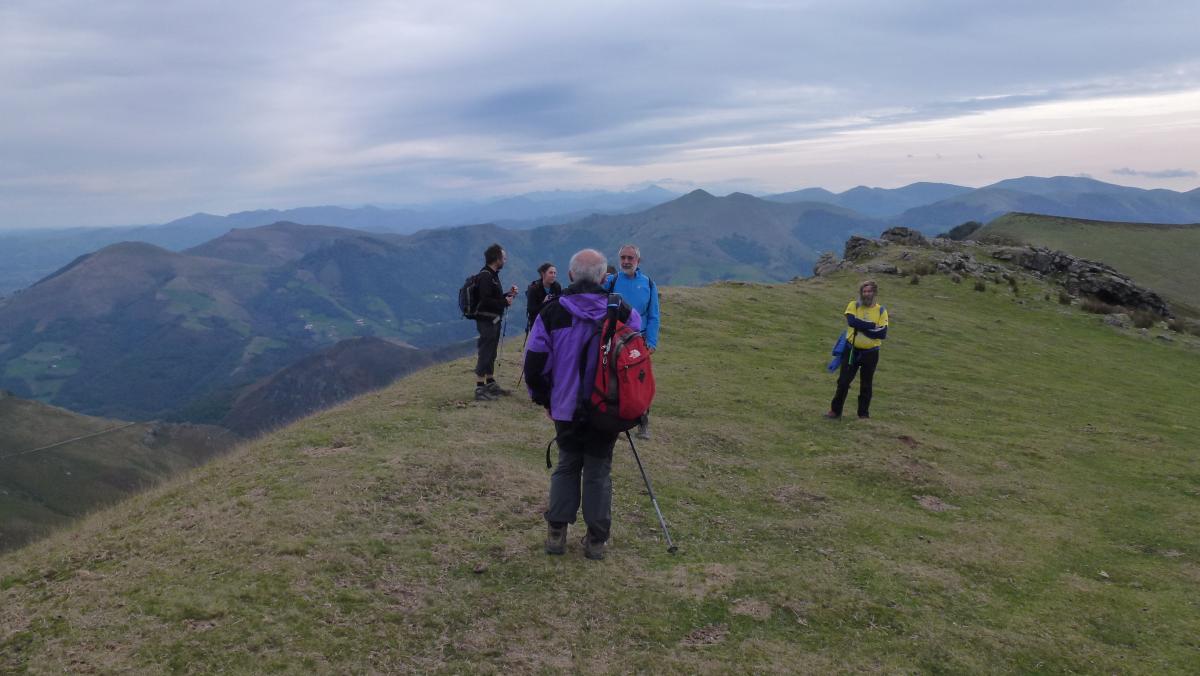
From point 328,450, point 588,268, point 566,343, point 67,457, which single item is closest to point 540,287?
point 328,450

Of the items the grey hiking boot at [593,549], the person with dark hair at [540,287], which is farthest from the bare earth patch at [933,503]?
the person with dark hair at [540,287]

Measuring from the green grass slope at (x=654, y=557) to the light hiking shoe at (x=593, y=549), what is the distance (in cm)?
15

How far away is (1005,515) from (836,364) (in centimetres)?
619

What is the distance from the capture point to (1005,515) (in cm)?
1273

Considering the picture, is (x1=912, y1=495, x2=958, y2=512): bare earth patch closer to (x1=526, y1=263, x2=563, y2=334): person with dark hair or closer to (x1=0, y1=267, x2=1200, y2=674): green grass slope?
(x1=0, y1=267, x2=1200, y2=674): green grass slope

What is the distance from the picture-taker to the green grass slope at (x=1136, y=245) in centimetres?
6338

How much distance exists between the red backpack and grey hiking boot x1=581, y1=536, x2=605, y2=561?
2.01 metres

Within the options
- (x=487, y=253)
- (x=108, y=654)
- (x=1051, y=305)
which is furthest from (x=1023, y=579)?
(x=1051, y=305)

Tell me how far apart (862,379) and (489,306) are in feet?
35.2

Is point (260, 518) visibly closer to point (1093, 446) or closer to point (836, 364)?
point (836, 364)

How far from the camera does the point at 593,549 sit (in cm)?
928

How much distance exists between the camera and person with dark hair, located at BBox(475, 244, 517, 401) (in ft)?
54.9

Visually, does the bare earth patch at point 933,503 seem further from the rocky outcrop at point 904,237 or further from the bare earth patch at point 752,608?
the rocky outcrop at point 904,237

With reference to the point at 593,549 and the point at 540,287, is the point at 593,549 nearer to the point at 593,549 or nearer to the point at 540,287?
the point at 593,549
